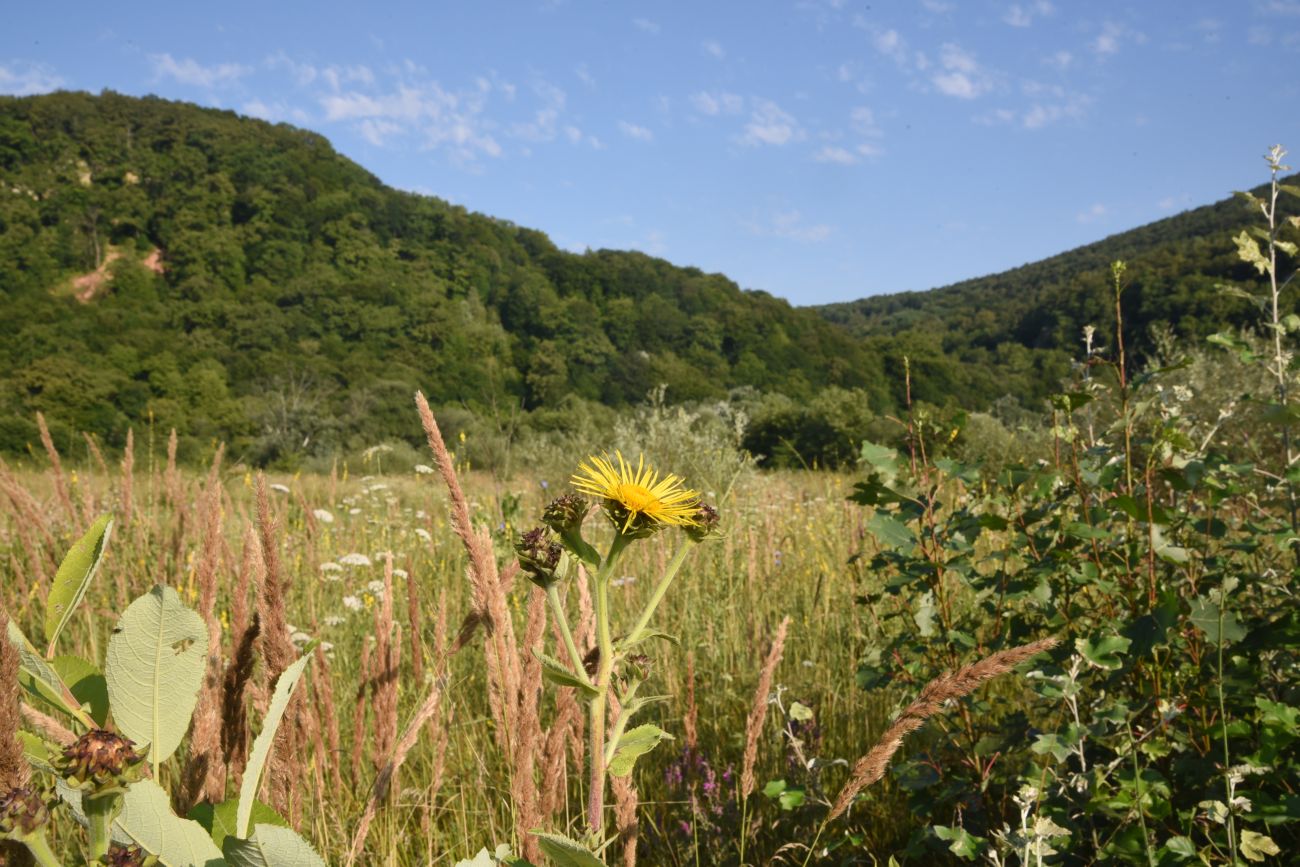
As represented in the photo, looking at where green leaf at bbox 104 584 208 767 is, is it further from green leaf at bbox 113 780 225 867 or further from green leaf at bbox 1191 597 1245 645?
green leaf at bbox 1191 597 1245 645

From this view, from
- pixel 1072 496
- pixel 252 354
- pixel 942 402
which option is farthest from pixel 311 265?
pixel 1072 496

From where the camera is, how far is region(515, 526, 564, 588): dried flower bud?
800 mm

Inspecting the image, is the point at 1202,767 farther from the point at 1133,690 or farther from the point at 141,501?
the point at 141,501

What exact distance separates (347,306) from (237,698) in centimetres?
4212

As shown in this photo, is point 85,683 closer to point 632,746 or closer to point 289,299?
point 632,746

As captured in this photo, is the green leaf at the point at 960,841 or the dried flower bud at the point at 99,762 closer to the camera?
the dried flower bud at the point at 99,762

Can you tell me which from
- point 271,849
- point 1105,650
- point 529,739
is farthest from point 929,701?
point 1105,650

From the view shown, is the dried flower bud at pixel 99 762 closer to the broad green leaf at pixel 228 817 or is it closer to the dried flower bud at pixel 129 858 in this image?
the dried flower bud at pixel 129 858

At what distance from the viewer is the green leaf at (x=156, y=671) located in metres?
0.52

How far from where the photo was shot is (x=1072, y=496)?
70.7 inches

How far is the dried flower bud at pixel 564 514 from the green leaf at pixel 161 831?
374 millimetres

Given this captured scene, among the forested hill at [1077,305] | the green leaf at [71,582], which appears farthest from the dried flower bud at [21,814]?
the forested hill at [1077,305]

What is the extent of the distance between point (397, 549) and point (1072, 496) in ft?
10.9

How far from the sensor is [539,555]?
0.81 m
